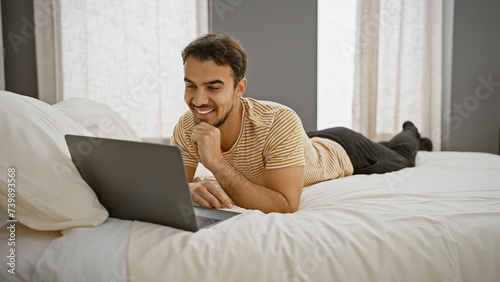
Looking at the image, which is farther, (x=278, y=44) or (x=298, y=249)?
(x=278, y=44)

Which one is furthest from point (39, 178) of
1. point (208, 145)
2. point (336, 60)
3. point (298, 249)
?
point (336, 60)

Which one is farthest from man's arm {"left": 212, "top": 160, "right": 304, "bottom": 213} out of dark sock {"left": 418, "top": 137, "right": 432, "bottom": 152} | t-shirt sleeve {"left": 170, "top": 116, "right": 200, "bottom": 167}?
dark sock {"left": 418, "top": 137, "right": 432, "bottom": 152}

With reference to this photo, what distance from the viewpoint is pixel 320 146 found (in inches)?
74.2

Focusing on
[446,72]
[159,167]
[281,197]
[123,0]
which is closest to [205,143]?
[281,197]

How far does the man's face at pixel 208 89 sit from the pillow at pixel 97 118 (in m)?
0.36

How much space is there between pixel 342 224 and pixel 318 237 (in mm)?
92

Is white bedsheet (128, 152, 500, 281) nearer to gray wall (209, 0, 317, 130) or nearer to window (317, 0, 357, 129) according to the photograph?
gray wall (209, 0, 317, 130)

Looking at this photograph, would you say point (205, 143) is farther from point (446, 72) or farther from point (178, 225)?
point (446, 72)

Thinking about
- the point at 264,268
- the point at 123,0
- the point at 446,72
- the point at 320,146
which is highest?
the point at 123,0

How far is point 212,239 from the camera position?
90 cm

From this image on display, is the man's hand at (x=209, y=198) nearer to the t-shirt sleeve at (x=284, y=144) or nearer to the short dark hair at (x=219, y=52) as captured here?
the t-shirt sleeve at (x=284, y=144)

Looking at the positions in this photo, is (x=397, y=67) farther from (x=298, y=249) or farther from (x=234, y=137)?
(x=298, y=249)

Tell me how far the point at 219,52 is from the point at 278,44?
211cm

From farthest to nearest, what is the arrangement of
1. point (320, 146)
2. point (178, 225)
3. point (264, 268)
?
point (320, 146), point (178, 225), point (264, 268)
